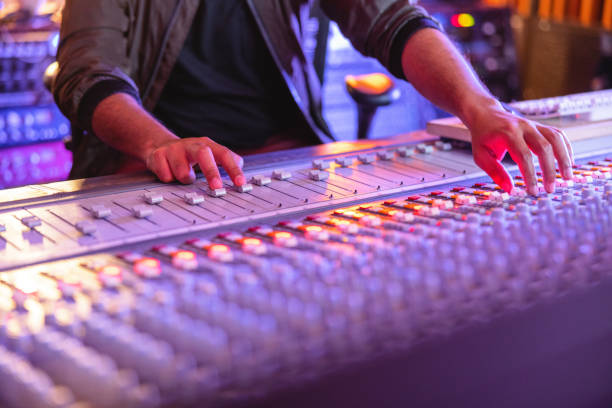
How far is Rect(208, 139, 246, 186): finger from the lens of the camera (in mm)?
966

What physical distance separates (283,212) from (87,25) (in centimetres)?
86

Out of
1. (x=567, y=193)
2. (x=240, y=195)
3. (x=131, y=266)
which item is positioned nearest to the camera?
(x=131, y=266)

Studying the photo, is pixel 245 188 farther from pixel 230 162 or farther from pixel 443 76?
pixel 443 76

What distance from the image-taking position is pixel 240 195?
940 millimetres

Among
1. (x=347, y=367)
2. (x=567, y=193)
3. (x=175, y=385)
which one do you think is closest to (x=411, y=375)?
(x=347, y=367)

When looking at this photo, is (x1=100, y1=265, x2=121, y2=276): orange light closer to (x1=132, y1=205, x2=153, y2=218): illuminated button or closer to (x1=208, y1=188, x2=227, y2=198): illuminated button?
(x1=132, y1=205, x2=153, y2=218): illuminated button

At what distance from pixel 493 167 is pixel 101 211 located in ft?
1.87

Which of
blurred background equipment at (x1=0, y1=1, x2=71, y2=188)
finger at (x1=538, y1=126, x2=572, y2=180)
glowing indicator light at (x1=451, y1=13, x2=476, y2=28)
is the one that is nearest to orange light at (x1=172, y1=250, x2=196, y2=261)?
finger at (x1=538, y1=126, x2=572, y2=180)

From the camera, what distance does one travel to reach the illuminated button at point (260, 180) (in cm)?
99

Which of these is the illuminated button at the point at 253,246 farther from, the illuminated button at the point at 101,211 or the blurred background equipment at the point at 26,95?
the blurred background equipment at the point at 26,95

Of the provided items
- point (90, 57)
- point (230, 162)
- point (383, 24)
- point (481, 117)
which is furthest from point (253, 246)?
point (383, 24)

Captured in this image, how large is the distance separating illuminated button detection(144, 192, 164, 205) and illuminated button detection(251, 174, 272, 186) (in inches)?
6.0

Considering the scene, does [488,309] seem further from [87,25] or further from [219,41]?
[219,41]

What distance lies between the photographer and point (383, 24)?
151 cm
